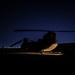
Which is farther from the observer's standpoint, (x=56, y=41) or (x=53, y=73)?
(x=56, y=41)

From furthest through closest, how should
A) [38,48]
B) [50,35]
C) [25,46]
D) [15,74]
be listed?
1. [25,46]
2. [38,48]
3. [50,35]
4. [15,74]

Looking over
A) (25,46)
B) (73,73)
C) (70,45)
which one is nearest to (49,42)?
(25,46)

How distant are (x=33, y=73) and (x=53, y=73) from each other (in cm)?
98

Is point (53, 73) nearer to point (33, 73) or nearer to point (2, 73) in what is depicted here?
point (33, 73)

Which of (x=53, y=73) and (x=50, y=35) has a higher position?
(x=50, y=35)

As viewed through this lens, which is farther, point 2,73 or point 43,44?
point 43,44

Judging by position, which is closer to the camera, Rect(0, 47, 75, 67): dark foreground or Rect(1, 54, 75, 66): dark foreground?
Rect(0, 47, 75, 67): dark foreground

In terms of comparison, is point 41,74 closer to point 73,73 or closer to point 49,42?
point 73,73

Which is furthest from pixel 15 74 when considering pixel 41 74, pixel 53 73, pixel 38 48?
pixel 38 48

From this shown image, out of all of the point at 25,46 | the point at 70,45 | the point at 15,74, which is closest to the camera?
the point at 15,74

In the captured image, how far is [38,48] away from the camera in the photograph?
36.3 metres

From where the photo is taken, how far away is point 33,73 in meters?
10.1

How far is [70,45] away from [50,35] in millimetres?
20577

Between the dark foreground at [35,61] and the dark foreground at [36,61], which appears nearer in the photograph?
the dark foreground at [35,61]
